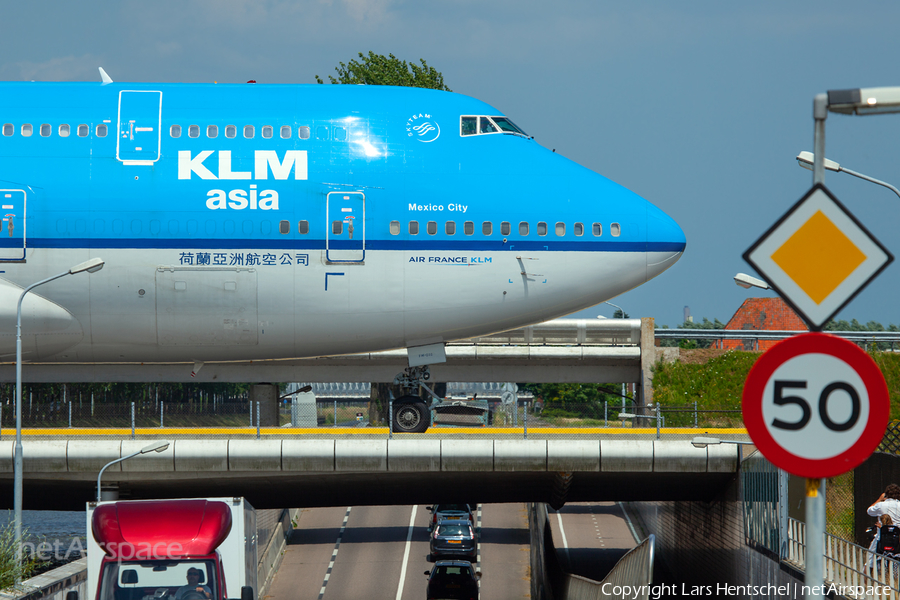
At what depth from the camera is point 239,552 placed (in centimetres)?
1906

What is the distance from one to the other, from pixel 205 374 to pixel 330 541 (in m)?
16.9

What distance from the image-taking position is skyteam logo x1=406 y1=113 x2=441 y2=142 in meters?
26.5

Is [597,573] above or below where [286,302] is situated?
below

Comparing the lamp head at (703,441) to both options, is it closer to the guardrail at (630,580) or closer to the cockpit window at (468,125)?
the guardrail at (630,580)

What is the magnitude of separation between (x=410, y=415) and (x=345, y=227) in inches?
244

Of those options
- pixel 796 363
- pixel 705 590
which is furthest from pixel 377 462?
pixel 796 363

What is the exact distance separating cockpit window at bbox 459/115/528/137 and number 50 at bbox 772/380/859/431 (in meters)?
21.7

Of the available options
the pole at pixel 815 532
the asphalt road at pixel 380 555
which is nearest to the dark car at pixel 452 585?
the asphalt road at pixel 380 555

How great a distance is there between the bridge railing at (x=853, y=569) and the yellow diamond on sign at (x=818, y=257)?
12.7 m

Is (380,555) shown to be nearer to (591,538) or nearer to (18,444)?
(591,538)

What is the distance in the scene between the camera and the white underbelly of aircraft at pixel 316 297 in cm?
2536

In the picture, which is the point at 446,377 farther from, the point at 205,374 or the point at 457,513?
the point at 205,374

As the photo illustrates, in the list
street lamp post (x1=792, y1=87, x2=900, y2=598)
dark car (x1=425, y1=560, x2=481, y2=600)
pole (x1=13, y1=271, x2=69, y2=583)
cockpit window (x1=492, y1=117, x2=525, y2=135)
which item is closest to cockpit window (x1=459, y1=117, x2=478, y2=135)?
cockpit window (x1=492, y1=117, x2=525, y2=135)

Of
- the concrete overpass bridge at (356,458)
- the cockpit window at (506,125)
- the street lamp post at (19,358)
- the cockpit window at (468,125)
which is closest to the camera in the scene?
the street lamp post at (19,358)
